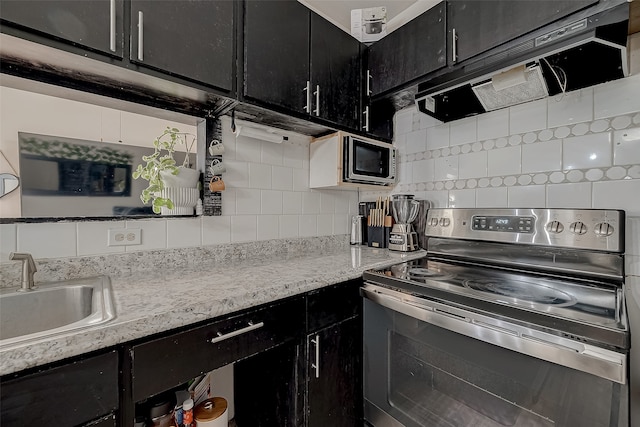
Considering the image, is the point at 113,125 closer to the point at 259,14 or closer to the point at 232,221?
the point at 232,221

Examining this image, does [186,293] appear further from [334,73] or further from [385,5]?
[385,5]

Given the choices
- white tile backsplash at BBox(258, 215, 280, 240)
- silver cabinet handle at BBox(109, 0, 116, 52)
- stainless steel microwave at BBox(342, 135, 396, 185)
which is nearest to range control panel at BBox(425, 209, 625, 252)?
stainless steel microwave at BBox(342, 135, 396, 185)

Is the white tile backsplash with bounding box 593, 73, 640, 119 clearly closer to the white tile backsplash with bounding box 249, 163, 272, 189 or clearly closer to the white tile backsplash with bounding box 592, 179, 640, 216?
the white tile backsplash with bounding box 592, 179, 640, 216

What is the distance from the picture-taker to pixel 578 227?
3.70ft

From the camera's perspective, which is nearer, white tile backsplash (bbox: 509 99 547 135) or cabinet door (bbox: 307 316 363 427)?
cabinet door (bbox: 307 316 363 427)

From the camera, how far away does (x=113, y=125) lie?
1253 mm

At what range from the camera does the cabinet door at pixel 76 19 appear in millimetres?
742

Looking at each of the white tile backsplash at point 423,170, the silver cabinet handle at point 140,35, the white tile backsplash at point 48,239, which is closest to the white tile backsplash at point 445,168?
the white tile backsplash at point 423,170

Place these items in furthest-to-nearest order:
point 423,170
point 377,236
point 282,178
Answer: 1. point 377,236
2. point 423,170
3. point 282,178

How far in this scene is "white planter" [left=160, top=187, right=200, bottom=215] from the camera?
49.6 inches

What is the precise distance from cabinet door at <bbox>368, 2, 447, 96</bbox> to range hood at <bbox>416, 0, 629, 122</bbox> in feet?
0.36

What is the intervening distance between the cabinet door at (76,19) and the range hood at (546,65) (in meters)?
1.29

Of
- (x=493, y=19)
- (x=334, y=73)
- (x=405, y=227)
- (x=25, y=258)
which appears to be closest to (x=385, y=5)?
(x=334, y=73)

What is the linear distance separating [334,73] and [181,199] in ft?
3.48
